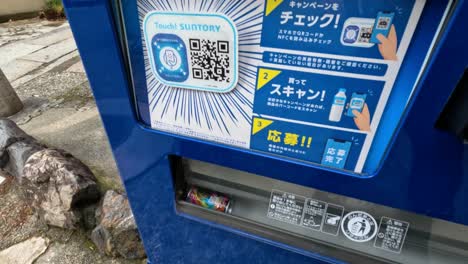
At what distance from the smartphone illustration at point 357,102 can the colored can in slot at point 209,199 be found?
0.55m

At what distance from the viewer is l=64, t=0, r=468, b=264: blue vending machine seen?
61cm

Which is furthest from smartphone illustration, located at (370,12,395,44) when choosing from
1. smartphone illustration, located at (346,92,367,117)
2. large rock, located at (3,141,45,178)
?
large rock, located at (3,141,45,178)

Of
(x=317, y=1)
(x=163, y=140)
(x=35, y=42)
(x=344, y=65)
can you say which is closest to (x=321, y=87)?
(x=344, y=65)

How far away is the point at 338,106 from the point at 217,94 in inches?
12.2

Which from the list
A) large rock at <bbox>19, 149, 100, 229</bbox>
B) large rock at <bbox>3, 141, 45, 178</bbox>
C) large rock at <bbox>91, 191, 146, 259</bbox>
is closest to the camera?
large rock at <bbox>91, 191, 146, 259</bbox>

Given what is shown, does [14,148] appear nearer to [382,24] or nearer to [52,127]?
[52,127]

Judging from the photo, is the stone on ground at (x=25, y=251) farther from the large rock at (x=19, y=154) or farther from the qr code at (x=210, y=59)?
the qr code at (x=210, y=59)

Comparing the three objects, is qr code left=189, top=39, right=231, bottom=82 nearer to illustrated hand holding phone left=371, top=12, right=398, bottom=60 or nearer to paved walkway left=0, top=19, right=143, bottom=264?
illustrated hand holding phone left=371, top=12, right=398, bottom=60

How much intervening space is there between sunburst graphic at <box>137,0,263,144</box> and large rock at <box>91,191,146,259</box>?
122cm

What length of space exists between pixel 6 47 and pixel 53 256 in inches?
233

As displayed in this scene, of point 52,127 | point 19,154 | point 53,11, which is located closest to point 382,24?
point 19,154

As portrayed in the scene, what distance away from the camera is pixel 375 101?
2.24 feet

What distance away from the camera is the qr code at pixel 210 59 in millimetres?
737

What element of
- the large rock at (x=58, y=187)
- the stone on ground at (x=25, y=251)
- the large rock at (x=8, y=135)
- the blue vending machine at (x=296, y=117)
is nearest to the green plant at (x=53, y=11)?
the large rock at (x=8, y=135)
